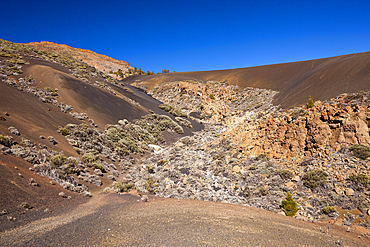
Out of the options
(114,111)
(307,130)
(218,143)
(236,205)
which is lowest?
(236,205)

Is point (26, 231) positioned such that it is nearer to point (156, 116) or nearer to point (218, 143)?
point (218, 143)

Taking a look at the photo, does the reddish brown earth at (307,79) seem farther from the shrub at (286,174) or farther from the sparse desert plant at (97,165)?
the sparse desert plant at (97,165)

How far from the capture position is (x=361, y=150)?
9.86 meters

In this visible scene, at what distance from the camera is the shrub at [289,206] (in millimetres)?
9156

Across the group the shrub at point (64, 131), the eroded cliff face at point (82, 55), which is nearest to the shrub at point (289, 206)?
the shrub at point (64, 131)

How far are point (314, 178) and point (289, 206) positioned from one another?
7.18 ft

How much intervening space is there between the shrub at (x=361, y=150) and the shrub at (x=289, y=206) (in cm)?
413

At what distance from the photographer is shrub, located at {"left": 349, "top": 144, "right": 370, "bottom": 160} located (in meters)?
9.61

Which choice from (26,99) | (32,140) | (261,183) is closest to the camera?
(261,183)

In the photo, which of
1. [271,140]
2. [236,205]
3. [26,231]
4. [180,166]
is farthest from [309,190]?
[26,231]

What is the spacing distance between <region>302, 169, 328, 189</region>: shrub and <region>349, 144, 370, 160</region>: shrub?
183 centimetres

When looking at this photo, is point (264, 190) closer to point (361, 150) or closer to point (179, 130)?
point (361, 150)

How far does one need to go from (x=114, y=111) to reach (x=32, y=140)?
1433cm

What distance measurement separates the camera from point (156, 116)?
31.2 m
